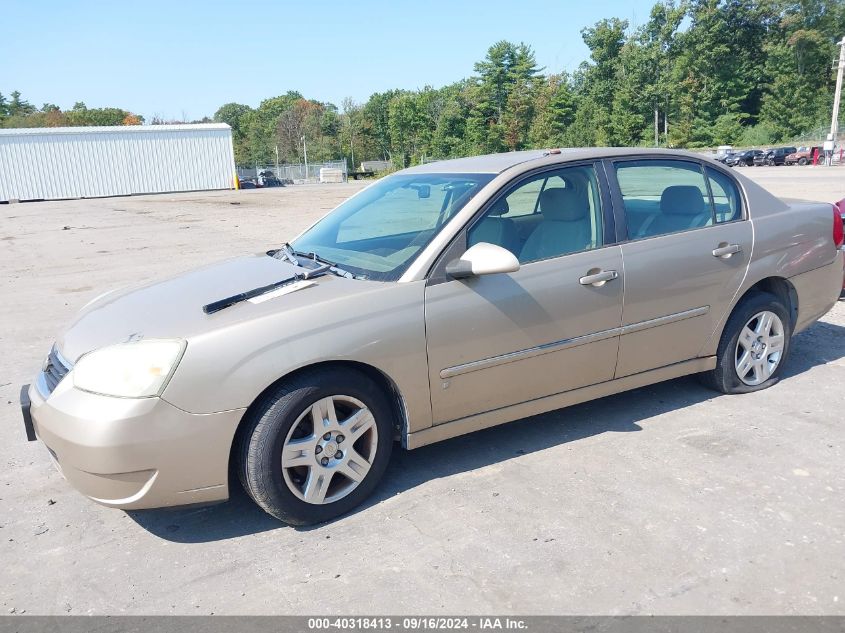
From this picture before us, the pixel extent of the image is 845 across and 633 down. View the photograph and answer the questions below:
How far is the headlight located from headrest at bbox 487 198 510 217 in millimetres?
1733

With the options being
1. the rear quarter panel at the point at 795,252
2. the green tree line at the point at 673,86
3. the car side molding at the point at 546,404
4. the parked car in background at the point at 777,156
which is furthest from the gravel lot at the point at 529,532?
the green tree line at the point at 673,86

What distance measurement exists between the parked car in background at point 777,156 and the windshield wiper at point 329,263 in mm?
49580

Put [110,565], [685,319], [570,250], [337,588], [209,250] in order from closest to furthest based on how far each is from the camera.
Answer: [337,588] → [110,565] → [570,250] → [685,319] → [209,250]

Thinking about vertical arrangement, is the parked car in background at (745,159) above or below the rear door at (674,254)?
above

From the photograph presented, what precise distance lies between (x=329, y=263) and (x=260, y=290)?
56cm

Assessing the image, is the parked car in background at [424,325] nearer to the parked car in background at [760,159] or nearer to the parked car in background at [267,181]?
the parked car in background at [760,159]

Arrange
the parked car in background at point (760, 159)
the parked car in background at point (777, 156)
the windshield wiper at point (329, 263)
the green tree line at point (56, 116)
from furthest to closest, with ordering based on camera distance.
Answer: the green tree line at point (56, 116) → the parked car in background at point (760, 159) → the parked car in background at point (777, 156) → the windshield wiper at point (329, 263)

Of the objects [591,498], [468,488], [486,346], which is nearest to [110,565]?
[468,488]

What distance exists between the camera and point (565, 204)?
13.4ft

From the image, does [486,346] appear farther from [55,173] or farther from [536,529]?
[55,173]

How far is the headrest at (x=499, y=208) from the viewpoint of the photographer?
3.74 m

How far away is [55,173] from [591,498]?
4756cm

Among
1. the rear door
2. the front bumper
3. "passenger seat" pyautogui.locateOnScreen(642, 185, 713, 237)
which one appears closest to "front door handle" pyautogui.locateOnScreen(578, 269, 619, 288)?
the rear door

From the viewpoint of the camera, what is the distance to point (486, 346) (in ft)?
11.7
